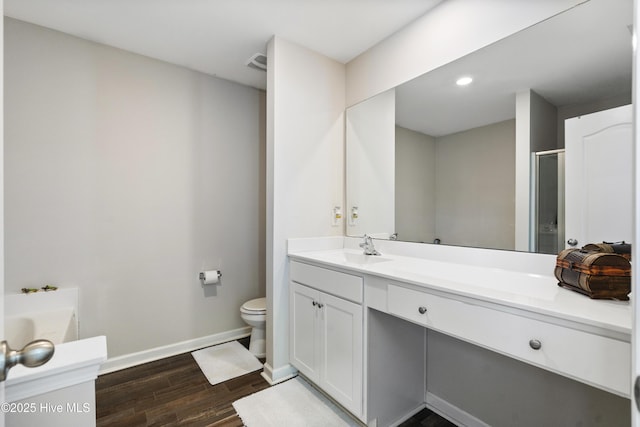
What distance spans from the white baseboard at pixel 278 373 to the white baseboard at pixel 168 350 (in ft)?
2.40

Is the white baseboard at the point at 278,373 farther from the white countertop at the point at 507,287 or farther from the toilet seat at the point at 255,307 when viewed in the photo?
the white countertop at the point at 507,287

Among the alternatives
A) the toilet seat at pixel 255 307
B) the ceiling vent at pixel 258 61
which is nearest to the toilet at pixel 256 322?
the toilet seat at pixel 255 307

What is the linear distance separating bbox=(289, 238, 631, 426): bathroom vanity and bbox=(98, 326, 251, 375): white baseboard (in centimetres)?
92

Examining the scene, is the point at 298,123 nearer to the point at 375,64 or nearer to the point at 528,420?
the point at 375,64

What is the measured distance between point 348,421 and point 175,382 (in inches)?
48.8

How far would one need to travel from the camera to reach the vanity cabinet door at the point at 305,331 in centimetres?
192

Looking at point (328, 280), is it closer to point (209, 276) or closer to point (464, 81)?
point (209, 276)

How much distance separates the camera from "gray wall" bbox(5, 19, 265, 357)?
1.99 metres

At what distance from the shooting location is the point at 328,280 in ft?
5.98

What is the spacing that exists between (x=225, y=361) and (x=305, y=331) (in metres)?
0.84

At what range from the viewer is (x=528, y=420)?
1.44 m

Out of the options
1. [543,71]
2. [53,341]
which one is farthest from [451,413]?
[53,341]

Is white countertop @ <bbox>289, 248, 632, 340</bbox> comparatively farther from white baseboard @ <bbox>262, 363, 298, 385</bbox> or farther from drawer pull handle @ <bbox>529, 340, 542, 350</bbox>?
white baseboard @ <bbox>262, 363, 298, 385</bbox>

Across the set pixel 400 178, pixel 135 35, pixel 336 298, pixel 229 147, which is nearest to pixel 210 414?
pixel 336 298
